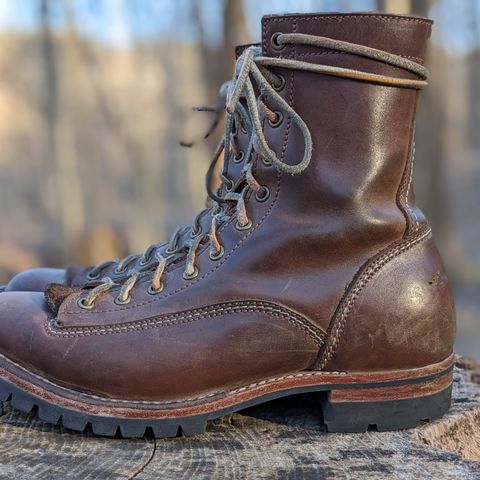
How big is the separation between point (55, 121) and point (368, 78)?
1077 cm

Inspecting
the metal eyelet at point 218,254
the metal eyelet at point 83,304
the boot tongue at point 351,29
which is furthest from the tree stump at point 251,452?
the boot tongue at point 351,29

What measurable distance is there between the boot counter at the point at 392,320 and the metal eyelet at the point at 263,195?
0.27 meters

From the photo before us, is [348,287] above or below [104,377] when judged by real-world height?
above

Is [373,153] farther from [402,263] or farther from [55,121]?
[55,121]

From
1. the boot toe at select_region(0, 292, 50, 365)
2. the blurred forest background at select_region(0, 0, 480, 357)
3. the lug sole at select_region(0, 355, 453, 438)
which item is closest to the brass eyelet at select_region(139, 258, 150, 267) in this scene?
the boot toe at select_region(0, 292, 50, 365)

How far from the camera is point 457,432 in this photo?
1533mm

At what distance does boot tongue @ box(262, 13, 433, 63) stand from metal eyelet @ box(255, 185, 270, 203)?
0.27 meters

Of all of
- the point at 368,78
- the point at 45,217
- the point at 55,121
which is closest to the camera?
the point at 368,78

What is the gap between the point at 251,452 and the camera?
1.33 meters

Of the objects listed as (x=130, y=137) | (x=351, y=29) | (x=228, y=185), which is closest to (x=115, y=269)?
(x=228, y=185)

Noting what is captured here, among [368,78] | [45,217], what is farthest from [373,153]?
[45,217]

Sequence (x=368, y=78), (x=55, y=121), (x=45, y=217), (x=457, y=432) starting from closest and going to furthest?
(x=368, y=78) → (x=457, y=432) → (x=55, y=121) → (x=45, y=217)

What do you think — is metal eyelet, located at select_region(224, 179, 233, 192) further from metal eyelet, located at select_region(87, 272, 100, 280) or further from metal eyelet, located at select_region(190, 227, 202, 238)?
metal eyelet, located at select_region(87, 272, 100, 280)

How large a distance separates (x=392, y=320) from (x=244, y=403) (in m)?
0.34
